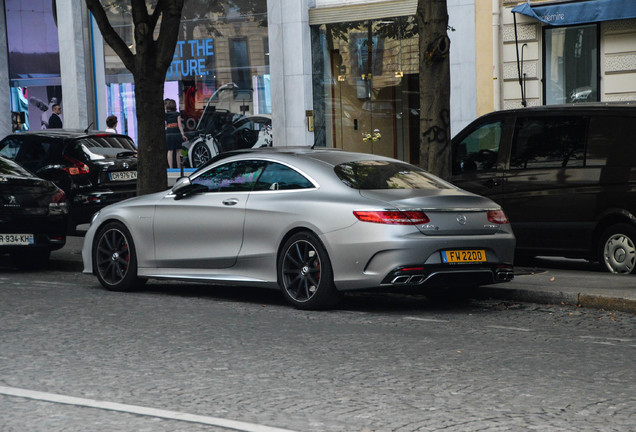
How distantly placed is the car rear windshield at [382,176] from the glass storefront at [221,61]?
1357 centimetres

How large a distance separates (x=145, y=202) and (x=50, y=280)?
2.15 meters

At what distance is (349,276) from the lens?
912 cm

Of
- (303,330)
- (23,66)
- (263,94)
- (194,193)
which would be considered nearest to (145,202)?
(194,193)

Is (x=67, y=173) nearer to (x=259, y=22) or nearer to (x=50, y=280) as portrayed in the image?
(x=50, y=280)

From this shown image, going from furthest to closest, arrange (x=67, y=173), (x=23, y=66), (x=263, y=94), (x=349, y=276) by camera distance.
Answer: (x=23, y=66) < (x=263, y=94) < (x=67, y=173) < (x=349, y=276)

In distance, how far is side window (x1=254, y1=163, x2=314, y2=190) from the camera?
9.80 metres

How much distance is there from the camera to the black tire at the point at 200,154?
2458cm

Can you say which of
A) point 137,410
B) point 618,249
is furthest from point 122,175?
point 137,410

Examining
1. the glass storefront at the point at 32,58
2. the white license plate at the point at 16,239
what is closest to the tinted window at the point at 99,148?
the white license plate at the point at 16,239

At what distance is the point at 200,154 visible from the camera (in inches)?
972

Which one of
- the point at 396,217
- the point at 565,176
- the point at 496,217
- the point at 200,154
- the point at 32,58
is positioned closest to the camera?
the point at 396,217

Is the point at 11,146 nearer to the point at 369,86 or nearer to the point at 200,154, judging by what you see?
the point at 200,154

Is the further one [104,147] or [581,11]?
[581,11]

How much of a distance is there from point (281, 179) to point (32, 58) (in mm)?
21972
